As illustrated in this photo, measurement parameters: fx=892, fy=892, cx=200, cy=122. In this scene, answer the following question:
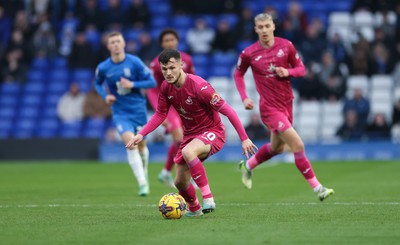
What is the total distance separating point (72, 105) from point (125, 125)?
1283 centimetres

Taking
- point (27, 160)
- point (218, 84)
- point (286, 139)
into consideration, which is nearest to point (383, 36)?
point (218, 84)

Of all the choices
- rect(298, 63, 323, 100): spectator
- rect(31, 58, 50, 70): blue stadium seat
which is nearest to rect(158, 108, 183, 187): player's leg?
rect(298, 63, 323, 100): spectator

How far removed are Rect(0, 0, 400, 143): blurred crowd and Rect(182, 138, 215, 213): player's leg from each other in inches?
540

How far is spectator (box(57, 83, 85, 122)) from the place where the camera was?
26.8 m

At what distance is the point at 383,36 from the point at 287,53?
13.8 metres

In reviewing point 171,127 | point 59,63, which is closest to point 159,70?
point 171,127

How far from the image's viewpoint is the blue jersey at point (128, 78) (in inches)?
569

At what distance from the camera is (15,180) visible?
59.0ft

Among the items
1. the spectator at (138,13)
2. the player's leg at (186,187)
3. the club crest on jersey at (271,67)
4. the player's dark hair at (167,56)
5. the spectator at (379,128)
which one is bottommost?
the spectator at (379,128)

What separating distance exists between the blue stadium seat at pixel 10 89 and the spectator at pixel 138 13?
4.27 metres

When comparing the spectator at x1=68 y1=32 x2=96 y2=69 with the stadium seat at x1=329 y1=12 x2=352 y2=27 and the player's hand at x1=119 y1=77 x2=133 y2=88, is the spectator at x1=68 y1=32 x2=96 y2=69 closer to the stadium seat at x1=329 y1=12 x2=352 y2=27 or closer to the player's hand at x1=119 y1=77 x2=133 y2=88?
the stadium seat at x1=329 y1=12 x2=352 y2=27

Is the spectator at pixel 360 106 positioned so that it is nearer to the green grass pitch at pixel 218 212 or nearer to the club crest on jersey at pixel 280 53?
the green grass pitch at pixel 218 212

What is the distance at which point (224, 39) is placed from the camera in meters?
27.6

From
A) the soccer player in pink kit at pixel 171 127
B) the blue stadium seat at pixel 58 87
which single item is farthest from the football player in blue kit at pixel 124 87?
the blue stadium seat at pixel 58 87
